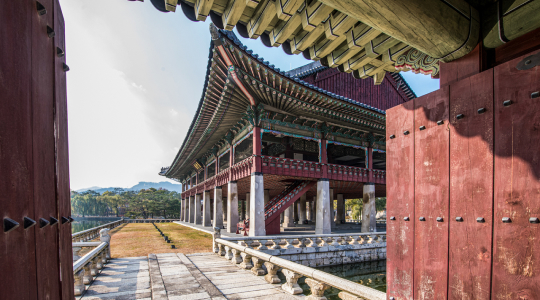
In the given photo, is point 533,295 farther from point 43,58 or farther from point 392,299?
point 43,58

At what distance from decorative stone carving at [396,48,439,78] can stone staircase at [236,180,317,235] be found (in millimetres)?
12861

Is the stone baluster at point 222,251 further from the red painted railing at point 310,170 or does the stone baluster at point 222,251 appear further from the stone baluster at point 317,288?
the stone baluster at point 317,288

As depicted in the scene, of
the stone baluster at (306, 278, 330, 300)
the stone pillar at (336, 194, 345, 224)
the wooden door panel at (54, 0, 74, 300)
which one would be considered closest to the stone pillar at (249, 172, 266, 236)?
the stone baluster at (306, 278, 330, 300)

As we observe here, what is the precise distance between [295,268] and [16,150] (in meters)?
4.84

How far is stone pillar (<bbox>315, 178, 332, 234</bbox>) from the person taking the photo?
15.7m

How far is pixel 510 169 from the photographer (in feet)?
6.35

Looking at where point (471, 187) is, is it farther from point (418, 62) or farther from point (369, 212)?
point (369, 212)

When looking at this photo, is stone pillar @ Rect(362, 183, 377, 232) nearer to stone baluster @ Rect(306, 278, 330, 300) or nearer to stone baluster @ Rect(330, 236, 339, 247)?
stone baluster @ Rect(330, 236, 339, 247)

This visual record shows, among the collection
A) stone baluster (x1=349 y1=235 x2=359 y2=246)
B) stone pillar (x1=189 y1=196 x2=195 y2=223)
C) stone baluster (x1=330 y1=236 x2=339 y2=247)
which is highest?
stone baluster (x1=330 y1=236 x2=339 y2=247)

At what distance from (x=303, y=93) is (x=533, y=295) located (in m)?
12.3

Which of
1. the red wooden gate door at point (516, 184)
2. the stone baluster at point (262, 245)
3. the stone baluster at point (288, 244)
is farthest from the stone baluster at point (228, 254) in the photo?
the red wooden gate door at point (516, 184)

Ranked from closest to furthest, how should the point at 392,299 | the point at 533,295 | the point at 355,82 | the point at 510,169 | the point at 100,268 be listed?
the point at 533,295 → the point at 510,169 → the point at 392,299 → the point at 100,268 → the point at 355,82

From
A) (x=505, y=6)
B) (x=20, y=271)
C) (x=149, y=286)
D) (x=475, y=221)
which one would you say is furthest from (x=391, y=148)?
(x=149, y=286)

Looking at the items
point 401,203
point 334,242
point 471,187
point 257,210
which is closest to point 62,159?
point 401,203
